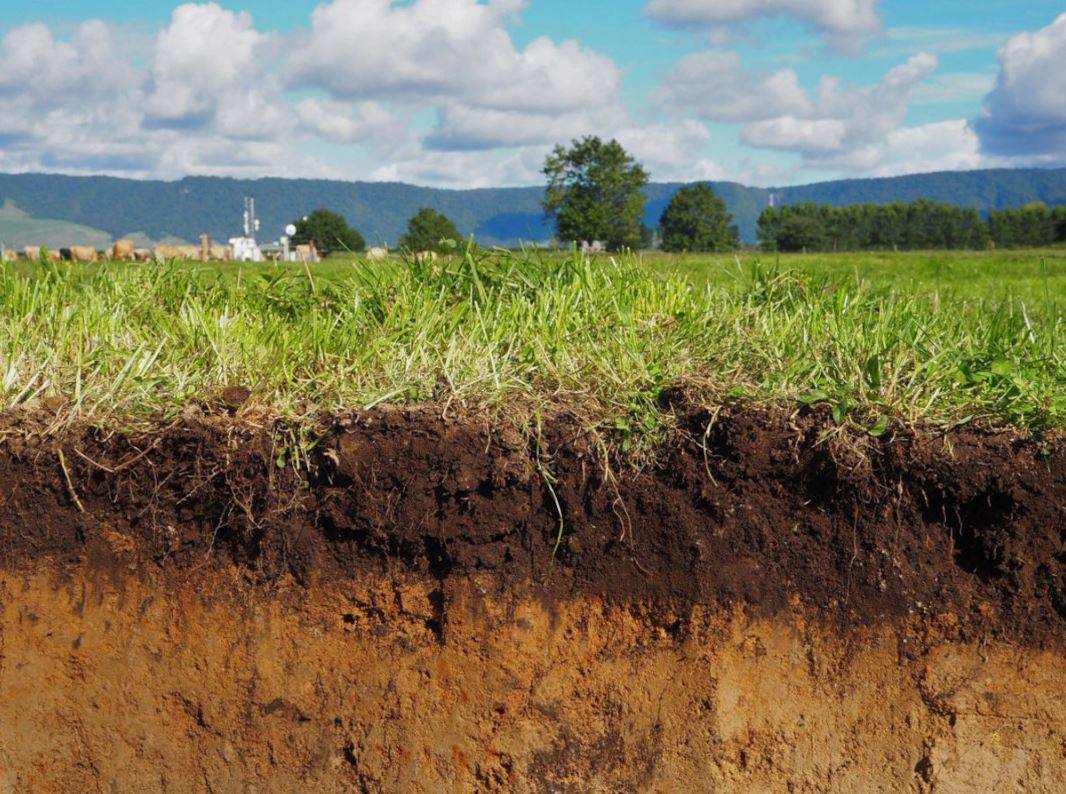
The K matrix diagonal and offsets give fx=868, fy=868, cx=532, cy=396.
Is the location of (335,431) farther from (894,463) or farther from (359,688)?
(894,463)

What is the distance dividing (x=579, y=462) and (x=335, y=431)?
0.82 m

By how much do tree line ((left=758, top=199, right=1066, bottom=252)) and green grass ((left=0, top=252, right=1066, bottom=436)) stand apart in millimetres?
76867

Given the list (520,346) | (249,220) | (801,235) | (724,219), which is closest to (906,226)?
(801,235)

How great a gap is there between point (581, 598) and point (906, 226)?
9843cm

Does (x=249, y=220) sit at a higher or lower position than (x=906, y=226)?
lower

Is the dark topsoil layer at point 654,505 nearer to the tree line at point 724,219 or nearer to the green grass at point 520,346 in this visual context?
the green grass at point 520,346

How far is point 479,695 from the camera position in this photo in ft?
9.55

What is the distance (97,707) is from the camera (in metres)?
3.02

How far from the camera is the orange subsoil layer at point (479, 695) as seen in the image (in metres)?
2.88

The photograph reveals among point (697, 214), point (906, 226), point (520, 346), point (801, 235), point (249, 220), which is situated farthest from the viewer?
point (697, 214)

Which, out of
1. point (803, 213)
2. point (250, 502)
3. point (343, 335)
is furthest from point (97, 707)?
point (803, 213)

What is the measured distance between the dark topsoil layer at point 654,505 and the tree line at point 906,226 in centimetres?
7761

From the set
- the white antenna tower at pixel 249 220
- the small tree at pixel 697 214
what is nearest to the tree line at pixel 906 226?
the small tree at pixel 697 214

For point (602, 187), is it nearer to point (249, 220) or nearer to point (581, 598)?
point (249, 220)
